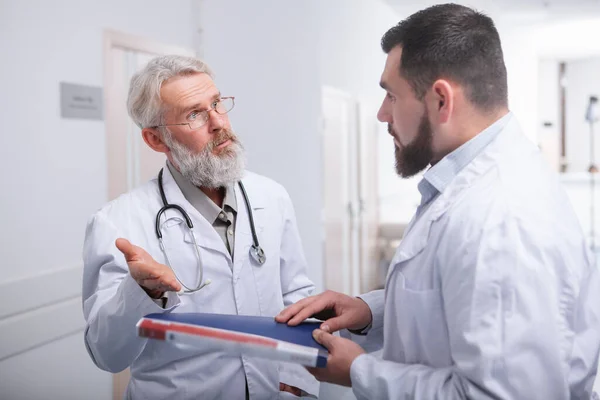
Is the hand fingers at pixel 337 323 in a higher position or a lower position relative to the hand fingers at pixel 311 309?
lower

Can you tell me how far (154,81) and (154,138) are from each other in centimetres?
18

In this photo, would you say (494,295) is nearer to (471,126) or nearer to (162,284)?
(471,126)

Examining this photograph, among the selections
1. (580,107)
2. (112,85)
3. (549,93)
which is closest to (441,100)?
(112,85)

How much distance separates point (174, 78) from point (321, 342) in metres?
0.83

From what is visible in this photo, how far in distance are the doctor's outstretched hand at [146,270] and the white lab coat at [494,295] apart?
39 centimetres

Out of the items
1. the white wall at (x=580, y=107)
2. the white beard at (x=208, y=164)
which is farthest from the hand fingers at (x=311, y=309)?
the white wall at (x=580, y=107)

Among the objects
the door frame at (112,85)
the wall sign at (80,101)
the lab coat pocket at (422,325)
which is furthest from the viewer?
the door frame at (112,85)

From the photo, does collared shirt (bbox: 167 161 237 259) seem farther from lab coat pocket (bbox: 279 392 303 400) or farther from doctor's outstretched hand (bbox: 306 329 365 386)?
doctor's outstretched hand (bbox: 306 329 365 386)

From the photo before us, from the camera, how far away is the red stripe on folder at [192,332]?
92 cm

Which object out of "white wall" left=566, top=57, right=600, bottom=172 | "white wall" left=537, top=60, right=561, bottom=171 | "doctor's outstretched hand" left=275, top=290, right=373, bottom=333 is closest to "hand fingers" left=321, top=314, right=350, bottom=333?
"doctor's outstretched hand" left=275, top=290, right=373, bottom=333

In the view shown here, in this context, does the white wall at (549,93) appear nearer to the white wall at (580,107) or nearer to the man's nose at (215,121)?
the white wall at (580,107)

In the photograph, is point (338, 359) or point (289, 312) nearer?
point (338, 359)

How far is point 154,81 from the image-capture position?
1458 millimetres

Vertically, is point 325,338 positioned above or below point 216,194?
below
